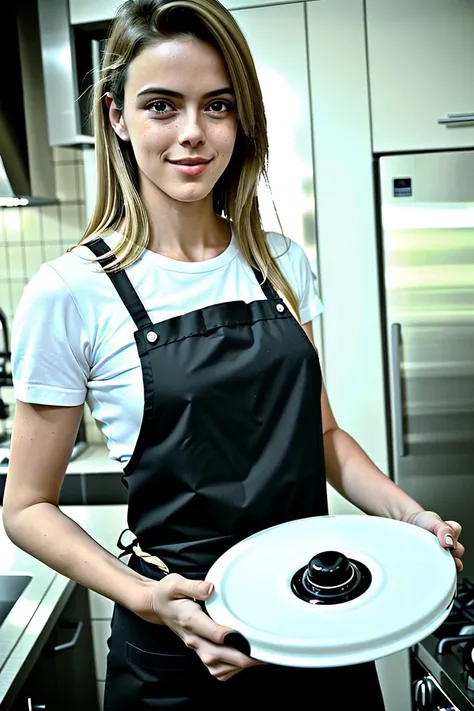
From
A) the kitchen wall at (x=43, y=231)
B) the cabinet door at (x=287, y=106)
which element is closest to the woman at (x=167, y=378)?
the cabinet door at (x=287, y=106)

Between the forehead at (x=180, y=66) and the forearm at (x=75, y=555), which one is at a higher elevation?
the forehead at (x=180, y=66)

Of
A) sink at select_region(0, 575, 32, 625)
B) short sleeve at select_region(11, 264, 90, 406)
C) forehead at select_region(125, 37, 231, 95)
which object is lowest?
sink at select_region(0, 575, 32, 625)

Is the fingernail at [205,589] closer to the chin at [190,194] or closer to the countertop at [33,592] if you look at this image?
the chin at [190,194]

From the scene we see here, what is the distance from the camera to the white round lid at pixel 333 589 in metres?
0.78

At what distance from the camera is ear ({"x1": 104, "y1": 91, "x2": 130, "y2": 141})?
1.06 metres

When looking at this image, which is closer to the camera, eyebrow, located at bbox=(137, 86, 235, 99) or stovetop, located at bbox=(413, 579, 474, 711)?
eyebrow, located at bbox=(137, 86, 235, 99)

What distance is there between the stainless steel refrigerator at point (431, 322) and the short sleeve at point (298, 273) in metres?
0.84

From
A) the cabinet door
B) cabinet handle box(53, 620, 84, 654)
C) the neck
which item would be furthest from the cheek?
cabinet handle box(53, 620, 84, 654)

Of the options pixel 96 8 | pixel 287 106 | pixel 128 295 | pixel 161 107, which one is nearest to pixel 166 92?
pixel 161 107

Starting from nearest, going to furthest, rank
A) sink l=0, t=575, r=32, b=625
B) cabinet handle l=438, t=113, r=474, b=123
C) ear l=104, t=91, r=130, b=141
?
ear l=104, t=91, r=130, b=141 < sink l=0, t=575, r=32, b=625 < cabinet handle l=438, t=113, r=474, b=123

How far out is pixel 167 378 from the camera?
1.01 m

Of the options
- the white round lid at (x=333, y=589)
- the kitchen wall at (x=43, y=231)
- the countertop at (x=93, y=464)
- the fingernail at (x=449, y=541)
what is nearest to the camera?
the white round lid at (x=333, y=589)

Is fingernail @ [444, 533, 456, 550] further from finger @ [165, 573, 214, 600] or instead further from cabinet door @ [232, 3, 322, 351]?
cabinet door @ [232, 3, 322, 351]

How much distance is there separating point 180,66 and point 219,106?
0.08m
